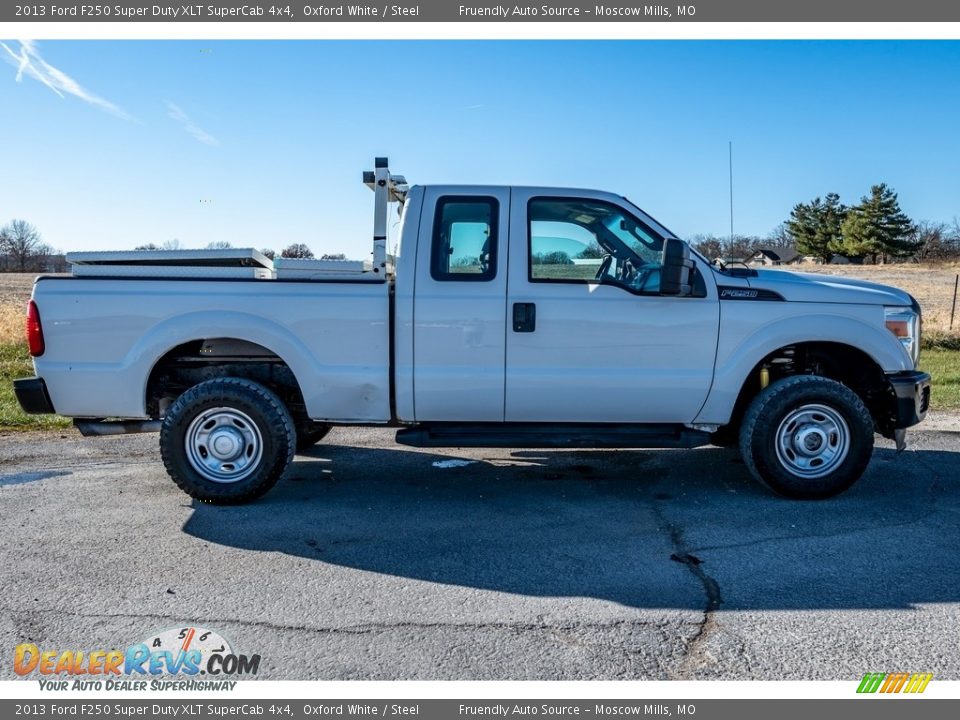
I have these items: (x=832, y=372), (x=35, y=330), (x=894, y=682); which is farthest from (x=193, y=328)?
(x=832, y=372)

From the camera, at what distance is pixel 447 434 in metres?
5.45

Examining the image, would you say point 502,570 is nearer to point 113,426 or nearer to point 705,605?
point 705,605

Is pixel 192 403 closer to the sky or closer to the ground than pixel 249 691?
closer to the sky

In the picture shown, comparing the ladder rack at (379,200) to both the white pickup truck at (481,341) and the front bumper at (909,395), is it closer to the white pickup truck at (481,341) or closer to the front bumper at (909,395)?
the white pickup truck at (481,341)

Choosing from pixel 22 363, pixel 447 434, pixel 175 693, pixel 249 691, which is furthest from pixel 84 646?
pixel 22 363

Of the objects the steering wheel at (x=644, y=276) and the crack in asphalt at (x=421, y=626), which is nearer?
the crack in asphalt at (x=421, y=626)

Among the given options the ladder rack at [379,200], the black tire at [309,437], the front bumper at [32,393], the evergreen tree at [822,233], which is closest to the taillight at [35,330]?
the front bumper at [32,393]

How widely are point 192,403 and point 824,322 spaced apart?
4330 millimetres

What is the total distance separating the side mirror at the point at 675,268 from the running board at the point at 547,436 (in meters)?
1.00

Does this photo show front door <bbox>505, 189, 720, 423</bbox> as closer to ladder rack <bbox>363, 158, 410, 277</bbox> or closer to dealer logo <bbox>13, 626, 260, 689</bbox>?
ladder rack <bbox>363, 158, 410, 277</bbox>

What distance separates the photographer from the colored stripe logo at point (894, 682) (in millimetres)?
3076

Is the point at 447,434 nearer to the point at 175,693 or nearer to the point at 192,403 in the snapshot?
the point at 192,403

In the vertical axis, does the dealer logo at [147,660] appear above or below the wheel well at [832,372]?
below

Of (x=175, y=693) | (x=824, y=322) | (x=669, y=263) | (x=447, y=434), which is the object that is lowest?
(x=175, y=693)
